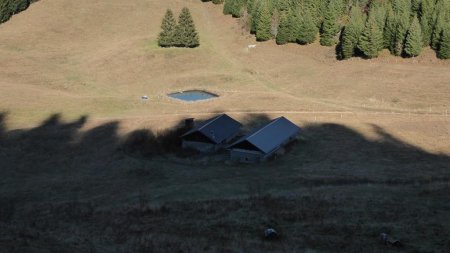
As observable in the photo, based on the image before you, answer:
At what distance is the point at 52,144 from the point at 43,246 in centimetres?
3743

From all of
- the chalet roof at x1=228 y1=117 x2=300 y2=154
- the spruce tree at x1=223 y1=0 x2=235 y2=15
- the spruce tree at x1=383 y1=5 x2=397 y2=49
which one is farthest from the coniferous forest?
the chalet roof at x1=228 y1=117 x2=300 y2=154

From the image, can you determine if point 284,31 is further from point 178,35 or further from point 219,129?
point 219,129

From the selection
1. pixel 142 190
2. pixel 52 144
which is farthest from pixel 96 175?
pixel 52 144

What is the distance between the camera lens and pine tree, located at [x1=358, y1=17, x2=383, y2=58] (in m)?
99.9

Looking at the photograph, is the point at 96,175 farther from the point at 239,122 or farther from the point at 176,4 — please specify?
the point at 176,4

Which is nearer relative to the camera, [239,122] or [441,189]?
[441,189]

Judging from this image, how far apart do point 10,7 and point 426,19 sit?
3454 inches

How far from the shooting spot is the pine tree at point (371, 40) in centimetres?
9988

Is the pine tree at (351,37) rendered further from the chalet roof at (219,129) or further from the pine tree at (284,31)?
the chalet roof at (219,129)

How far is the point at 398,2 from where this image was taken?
108750mm

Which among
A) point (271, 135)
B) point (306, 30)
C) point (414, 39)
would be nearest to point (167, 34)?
point (306, 30)

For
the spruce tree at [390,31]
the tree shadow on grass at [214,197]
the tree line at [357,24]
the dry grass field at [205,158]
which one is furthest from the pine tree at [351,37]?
the tree shadow on grass at [214,197]

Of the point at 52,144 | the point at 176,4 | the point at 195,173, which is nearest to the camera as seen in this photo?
the point at 195,173

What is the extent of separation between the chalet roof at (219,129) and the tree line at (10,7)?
74.6 m
